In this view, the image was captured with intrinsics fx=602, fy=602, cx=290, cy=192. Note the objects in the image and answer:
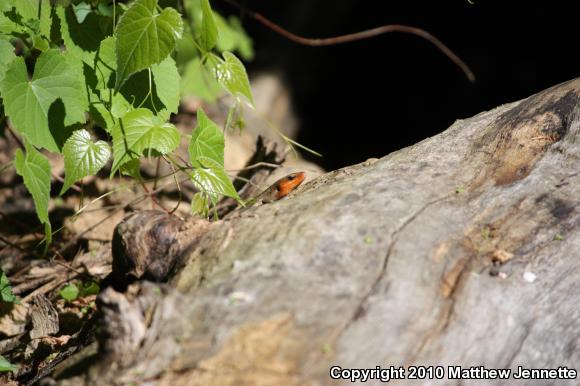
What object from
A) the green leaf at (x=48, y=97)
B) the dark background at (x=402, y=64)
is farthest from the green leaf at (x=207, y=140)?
the dark background at (x=402, y=64)

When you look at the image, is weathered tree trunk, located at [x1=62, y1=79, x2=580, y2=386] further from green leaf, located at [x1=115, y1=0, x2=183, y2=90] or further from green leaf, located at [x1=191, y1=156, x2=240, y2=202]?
green leaf, located at [x1=115, y1=0, x2=183, y2=90]

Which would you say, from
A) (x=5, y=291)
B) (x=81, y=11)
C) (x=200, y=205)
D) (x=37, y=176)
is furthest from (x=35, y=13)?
(x=5, y=291)

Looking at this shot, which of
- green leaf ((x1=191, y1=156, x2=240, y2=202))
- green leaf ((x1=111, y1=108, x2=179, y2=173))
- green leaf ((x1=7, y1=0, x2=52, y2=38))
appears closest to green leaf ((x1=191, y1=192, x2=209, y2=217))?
green leaf ((x1=191, y1=156, x2=240, y2=202))

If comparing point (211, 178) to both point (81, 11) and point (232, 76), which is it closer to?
point (232, 76)

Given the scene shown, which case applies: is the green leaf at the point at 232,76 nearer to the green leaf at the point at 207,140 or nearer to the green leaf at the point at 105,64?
the green leaf at the point at 207,140

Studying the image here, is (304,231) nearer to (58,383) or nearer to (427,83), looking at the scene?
(58,383)
